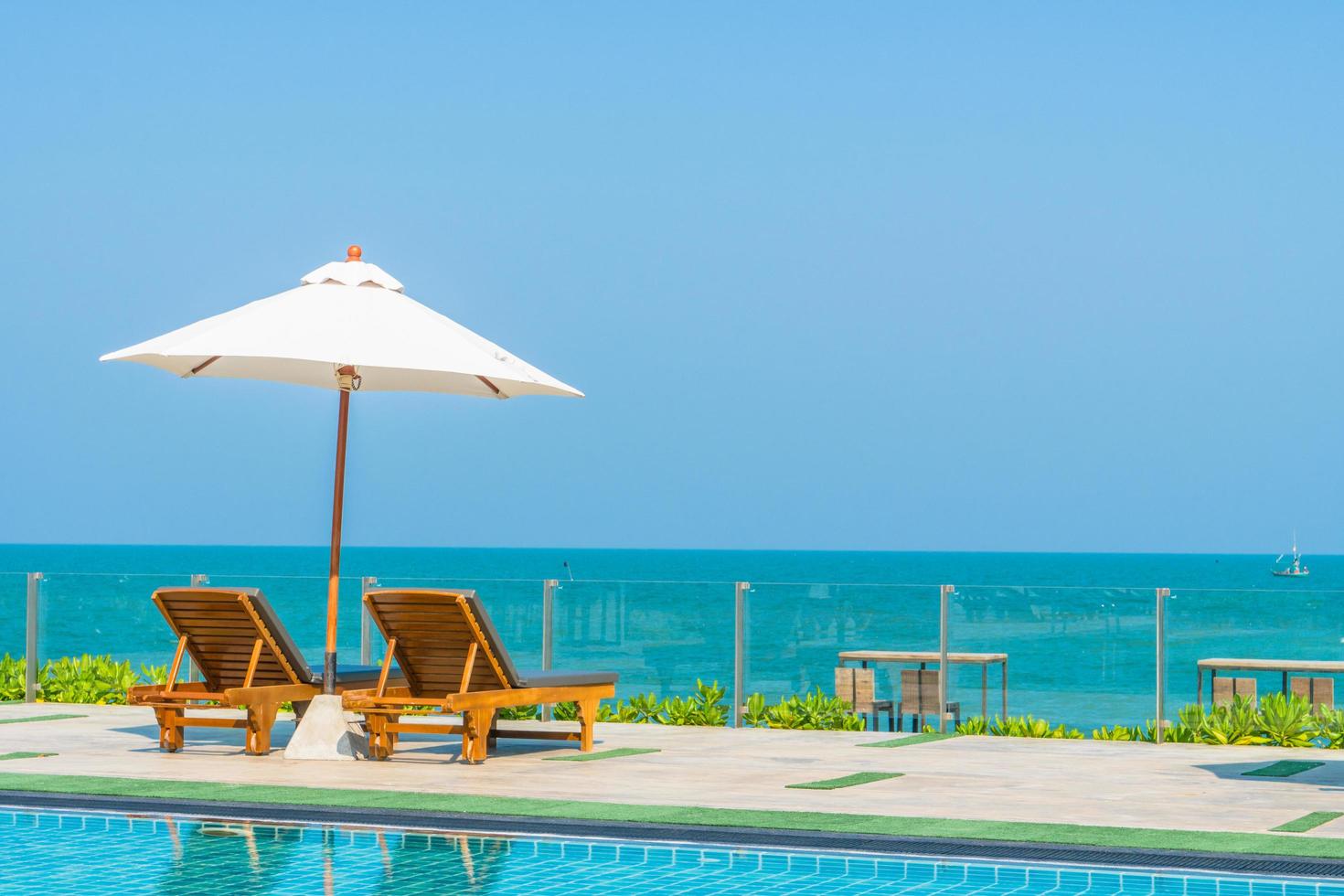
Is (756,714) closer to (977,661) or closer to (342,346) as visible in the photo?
(977,661)

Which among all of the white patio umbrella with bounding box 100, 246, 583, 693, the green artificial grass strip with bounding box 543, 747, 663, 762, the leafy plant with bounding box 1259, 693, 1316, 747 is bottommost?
the green artificial grass strip with bounding box 543, 747, 663, 762

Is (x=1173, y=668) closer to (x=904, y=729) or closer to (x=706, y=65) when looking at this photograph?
(x=904, y=729)

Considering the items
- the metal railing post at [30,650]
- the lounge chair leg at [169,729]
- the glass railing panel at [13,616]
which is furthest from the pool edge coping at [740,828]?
the glass railing panel at [13,616]

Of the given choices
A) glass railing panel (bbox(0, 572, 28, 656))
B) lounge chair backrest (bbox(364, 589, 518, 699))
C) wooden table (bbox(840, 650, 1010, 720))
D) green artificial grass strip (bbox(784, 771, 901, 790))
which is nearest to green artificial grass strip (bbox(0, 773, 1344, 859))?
green artificial grass strip (bbox(784, 771, 901, 790))

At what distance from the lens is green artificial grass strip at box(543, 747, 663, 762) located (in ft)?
34.2

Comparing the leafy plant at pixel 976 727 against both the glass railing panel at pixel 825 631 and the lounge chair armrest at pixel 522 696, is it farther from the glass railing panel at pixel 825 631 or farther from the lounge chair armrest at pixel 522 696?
the lounge chair armrest at pixel 522 696

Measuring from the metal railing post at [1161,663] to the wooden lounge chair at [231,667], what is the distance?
5.04 m

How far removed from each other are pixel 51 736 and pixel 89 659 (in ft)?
10.0

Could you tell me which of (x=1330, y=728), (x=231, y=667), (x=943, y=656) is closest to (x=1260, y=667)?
(x=1330, y=728)

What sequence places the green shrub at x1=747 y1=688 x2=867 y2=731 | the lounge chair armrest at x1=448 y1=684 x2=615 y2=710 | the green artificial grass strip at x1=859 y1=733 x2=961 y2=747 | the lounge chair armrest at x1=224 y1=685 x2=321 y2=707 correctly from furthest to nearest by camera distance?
the green shrub at x1=747 y1=688 x2=867 y2=731, the green artificial grass strip at x1=859 y1=733 x2=961 y2=747, the lounge chair armrest at x1=224 y1=685 x2=321 y2=707, the lounge chair armrest at x1=448 y1=684 x2=615 y2=710

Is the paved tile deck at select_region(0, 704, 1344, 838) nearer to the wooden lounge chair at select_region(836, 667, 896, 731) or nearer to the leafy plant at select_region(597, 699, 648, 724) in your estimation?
the wooden lounge chair at select_region(836, 667, 896, 731)

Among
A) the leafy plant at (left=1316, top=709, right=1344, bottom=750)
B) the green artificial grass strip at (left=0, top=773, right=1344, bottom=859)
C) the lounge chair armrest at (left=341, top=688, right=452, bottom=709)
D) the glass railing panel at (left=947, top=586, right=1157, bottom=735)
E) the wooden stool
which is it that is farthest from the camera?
the glass railing panel at (left=947, top=586, right=1157, bottom=735)

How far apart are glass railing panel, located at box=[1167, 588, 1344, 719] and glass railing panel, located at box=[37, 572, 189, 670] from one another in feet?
24.0

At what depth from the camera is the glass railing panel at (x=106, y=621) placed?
47.7 ft
